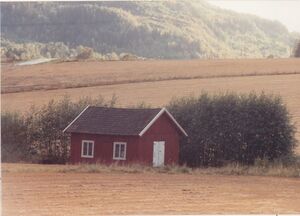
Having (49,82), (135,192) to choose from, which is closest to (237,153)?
(135,192)

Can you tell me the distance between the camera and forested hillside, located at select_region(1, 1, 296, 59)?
10.6 m

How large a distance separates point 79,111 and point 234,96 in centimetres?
220

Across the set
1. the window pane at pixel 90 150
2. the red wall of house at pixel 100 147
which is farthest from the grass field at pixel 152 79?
the window pane at pixel 90 150

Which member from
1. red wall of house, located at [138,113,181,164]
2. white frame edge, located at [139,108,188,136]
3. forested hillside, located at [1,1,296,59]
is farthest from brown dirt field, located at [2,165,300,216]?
forested hillside, located at [1,1,296,59]

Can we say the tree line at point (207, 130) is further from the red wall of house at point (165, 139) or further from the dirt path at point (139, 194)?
the dirt path at point (139, 194)

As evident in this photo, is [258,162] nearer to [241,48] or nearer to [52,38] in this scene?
[241,48]

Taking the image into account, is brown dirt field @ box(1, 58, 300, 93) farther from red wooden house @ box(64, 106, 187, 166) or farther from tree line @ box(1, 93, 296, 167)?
red wooden house @ box(64, 106, 187, 166)

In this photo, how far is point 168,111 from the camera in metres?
11.1

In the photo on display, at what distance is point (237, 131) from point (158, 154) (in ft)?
4.13

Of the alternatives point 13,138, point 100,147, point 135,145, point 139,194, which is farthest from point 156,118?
point 13,138

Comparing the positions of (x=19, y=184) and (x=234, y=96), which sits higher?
(x=234, y=96)

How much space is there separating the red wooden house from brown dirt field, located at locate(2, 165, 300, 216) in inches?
13.9

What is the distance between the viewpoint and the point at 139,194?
399 inches

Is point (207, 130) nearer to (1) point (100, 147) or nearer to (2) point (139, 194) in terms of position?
(1) point (100, 147)
